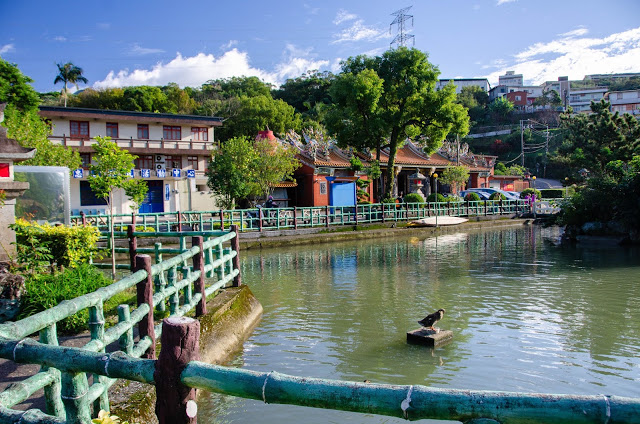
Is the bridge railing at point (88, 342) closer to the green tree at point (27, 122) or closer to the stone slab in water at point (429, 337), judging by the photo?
the stone slab in water at point (429, 337)

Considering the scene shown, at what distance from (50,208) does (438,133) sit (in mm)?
24074

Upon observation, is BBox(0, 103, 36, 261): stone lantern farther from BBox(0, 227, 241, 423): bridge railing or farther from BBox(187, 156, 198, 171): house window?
BBox(187, 156, 198, 171): house window

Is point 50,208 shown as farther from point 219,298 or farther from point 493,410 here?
point 493,410

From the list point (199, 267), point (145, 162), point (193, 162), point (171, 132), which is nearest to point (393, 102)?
point (193, 162)

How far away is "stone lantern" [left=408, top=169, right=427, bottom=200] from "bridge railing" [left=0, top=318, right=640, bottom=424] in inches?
1427

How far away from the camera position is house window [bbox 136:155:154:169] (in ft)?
113

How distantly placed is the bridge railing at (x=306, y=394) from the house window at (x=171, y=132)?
34.8 meters

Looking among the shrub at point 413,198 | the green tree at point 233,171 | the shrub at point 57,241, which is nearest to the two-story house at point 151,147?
the green tree at point 233,171

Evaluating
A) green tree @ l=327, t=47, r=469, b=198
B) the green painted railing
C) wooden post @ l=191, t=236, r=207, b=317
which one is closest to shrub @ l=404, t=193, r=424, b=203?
the green painted railing

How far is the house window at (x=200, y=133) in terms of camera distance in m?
36.7

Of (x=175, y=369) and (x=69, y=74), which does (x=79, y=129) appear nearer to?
(x=69, y=74)

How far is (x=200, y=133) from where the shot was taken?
37031 mm

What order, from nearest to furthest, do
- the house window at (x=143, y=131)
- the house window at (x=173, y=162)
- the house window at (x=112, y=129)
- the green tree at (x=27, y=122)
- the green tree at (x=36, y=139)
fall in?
the green tree at (x=36, y=139) < the green tree at (x=27, y=122) < the house window at (x=112, y=129) < the house window at (x=143, y=131) < the house window at (x=173, y=162)

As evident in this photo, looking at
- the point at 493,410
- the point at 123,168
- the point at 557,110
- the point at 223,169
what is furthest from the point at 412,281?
the point at 557,110
